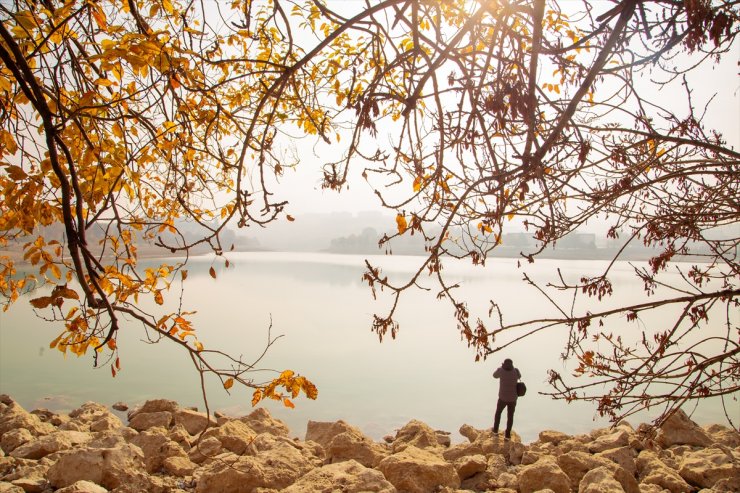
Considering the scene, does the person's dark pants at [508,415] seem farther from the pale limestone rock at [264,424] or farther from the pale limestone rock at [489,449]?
the pale limestone rock at [264,424]

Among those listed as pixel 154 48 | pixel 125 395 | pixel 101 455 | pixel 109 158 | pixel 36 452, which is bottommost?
pixel 125 395

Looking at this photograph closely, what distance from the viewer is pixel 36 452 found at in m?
4.89

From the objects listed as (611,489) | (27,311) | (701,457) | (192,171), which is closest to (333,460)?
(611,489)

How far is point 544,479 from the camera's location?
4.44 metres

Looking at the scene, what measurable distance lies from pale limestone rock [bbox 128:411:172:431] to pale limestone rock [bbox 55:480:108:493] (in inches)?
105

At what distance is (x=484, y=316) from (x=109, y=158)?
14784mm

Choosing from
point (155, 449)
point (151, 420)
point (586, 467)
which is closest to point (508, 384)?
point (586, 467)

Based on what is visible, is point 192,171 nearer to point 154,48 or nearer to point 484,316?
point 154,48

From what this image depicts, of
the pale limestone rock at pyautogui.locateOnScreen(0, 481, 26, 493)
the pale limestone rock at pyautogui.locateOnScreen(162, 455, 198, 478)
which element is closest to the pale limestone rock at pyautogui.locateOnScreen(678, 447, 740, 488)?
the pale limestone rock at pyautogui.locateOnScreen(162, 455, 198, 478)

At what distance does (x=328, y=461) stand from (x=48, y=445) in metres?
2.83

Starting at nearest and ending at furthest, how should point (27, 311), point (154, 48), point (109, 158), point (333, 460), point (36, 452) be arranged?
point (154, 48)
point (109, 158)
point (36, 452)
point (333, 460)
point (27, 311)

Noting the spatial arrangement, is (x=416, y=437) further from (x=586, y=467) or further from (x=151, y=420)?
(x=151, y=420)

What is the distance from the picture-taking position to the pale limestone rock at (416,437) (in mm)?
5925

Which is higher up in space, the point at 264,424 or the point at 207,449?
the point at 207,449
